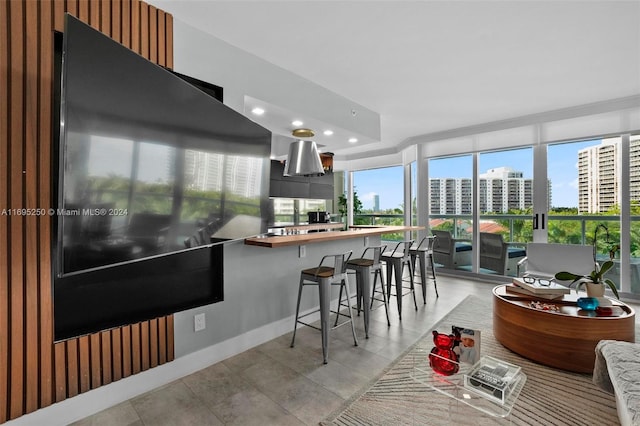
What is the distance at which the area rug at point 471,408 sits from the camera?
5.83 ft

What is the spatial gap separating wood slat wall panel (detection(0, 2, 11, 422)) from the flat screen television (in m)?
0.20

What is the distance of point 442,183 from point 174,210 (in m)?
5.21

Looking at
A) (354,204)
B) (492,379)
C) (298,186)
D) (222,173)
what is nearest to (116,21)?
(222,173)

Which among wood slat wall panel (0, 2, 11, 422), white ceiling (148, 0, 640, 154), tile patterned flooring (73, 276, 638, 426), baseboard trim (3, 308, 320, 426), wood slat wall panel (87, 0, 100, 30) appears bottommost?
tile patterned flooring (73, 276, 638, 426)

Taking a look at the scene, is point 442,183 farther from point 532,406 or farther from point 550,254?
point 532,406

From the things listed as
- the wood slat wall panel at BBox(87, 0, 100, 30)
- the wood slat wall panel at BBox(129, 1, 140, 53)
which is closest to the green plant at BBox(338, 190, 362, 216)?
the wood slat wall panel at BBox(129, 1, 140, 53)

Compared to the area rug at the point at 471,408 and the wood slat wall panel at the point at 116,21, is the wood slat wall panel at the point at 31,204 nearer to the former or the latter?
the wood slat wall panel at the point at 116,21

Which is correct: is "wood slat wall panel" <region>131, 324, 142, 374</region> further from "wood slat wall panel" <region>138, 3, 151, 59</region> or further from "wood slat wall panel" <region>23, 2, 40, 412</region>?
"wood slat wall panel" <region>138, 3, 151, 59</region>

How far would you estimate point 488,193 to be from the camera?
528 centimetres

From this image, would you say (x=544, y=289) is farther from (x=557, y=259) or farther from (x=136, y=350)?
(x=136, y=350)

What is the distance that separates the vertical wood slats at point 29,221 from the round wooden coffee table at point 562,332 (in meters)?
3.09

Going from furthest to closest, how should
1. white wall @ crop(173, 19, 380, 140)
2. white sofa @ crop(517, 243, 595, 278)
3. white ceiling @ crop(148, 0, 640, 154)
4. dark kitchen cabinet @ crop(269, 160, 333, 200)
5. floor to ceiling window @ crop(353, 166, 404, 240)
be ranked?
floor to ceiling window @ crop(353, 166, 404, 240) → dark kitchen cabinet @ crop(269, 160, 333, 200) → white sofa @ crop(517, 243, 595, 278) → white wall @ crop(173, 19, 380, 140) → white ceiling @ crop(148, 0, 640, 154)

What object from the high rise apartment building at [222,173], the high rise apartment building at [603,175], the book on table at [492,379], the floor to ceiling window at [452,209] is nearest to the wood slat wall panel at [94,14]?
the high rise apartment building at [222,173]

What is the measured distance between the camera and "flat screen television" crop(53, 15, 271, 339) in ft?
3.55
